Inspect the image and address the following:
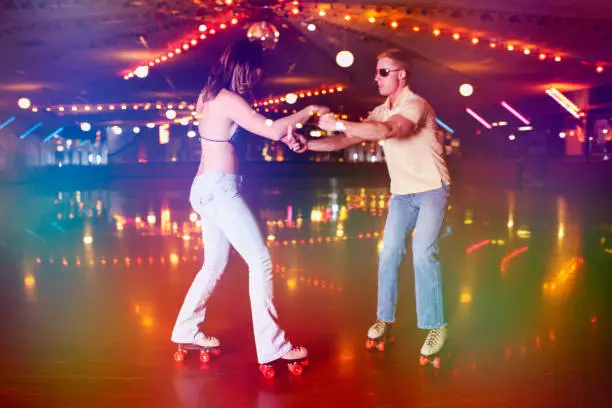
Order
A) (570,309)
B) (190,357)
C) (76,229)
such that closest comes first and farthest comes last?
1. (190,357)
2. (570,309)
3. (76,229)

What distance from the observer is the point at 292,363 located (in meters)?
3.25

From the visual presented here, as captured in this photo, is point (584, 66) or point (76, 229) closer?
point (76, 229)

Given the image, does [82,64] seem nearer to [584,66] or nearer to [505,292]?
[584,66]

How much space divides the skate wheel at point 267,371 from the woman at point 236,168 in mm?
31

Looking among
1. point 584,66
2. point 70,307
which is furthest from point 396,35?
point 70,307

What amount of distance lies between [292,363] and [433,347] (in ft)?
2.59

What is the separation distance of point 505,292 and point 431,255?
1875 millimetres

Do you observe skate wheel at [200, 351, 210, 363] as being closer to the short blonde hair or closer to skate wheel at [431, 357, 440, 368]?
skate wheel at [431, 357, 440, 368]

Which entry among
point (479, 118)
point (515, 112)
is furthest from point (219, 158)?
point (479, 118)

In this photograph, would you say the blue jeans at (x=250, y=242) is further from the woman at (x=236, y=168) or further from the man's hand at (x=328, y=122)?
the man's hand at (x=328, y=122)

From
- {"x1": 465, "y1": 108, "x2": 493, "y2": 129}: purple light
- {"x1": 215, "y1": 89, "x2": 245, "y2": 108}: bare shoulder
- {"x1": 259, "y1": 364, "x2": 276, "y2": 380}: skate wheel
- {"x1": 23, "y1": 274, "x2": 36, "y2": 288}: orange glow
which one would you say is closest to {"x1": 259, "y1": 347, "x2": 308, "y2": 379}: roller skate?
{"x1": 259, "y1": 364, "x2": 276, "y2": 380}: skate wheel

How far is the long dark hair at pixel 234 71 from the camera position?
323 centimetres

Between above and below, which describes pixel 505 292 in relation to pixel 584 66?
below

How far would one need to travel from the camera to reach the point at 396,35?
12273mm
